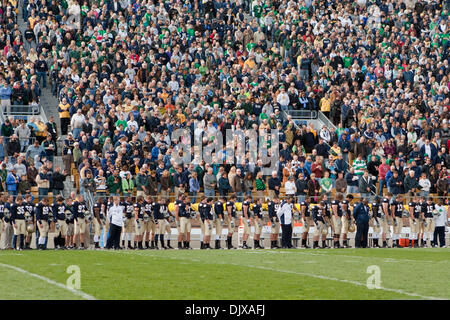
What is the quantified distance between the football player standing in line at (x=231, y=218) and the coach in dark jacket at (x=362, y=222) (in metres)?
3.13

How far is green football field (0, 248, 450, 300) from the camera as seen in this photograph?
13.3m

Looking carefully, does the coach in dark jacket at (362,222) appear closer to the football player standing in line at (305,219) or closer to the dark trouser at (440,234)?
the football player standing in line at (305,219)

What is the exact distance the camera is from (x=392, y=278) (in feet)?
50.2

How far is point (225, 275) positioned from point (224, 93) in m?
14.7

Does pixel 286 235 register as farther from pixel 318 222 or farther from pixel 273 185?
pixel 273 185

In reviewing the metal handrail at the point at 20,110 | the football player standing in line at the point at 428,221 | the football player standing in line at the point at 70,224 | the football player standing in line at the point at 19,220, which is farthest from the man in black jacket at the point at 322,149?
the football player standing in line at the point at 19,220

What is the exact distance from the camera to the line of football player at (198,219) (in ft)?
77.6

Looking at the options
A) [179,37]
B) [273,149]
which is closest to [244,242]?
[273,149]

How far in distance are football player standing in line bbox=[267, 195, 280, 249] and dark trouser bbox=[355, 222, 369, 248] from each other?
203cm

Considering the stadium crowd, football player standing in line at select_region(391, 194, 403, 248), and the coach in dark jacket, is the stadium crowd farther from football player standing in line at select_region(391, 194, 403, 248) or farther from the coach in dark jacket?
the coach in dark jacket

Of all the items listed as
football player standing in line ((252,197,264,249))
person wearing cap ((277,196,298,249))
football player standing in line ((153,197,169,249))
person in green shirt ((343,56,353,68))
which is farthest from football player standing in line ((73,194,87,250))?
person in green shirt ((343,56,353,68))

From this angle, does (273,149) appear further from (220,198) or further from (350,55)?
(350,55)

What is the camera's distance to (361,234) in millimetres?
24641
